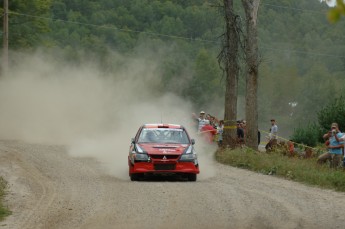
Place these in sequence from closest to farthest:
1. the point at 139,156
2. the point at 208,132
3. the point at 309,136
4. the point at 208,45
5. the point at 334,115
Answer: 1. the point at 139,156
2. the point at 208,132
3. the point at 334,115
4. the point at 309,136
5. the point at 208,45

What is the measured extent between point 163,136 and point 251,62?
10.2 metres

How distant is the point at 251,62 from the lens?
31.2 meters

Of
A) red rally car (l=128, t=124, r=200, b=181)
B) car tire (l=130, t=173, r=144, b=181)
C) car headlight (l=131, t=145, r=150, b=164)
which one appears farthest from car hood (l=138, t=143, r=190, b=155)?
car tire (l=130, t=173, r=144, b=181)

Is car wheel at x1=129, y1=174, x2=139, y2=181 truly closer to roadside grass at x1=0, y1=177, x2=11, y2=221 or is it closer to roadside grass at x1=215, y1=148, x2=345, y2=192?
roadside grass at x1=0, y1=177, x2=11, y2=221

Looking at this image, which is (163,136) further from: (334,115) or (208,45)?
(208,45)

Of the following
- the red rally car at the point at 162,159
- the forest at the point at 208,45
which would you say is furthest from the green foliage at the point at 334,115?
the forest at the point at 208,45

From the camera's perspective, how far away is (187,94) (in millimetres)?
112750

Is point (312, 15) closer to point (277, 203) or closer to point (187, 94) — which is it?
point (187, 94)

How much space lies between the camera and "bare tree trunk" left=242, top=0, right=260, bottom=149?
31.2 metres

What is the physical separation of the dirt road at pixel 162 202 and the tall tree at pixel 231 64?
9889 millimetres

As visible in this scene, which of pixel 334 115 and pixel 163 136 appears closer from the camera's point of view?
pixel 163 136

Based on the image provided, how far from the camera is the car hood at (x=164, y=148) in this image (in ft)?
67.5

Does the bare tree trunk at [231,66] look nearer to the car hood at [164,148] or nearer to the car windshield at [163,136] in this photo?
the car windshield at [163,136]

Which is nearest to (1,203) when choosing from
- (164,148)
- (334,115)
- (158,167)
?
(158,167)
